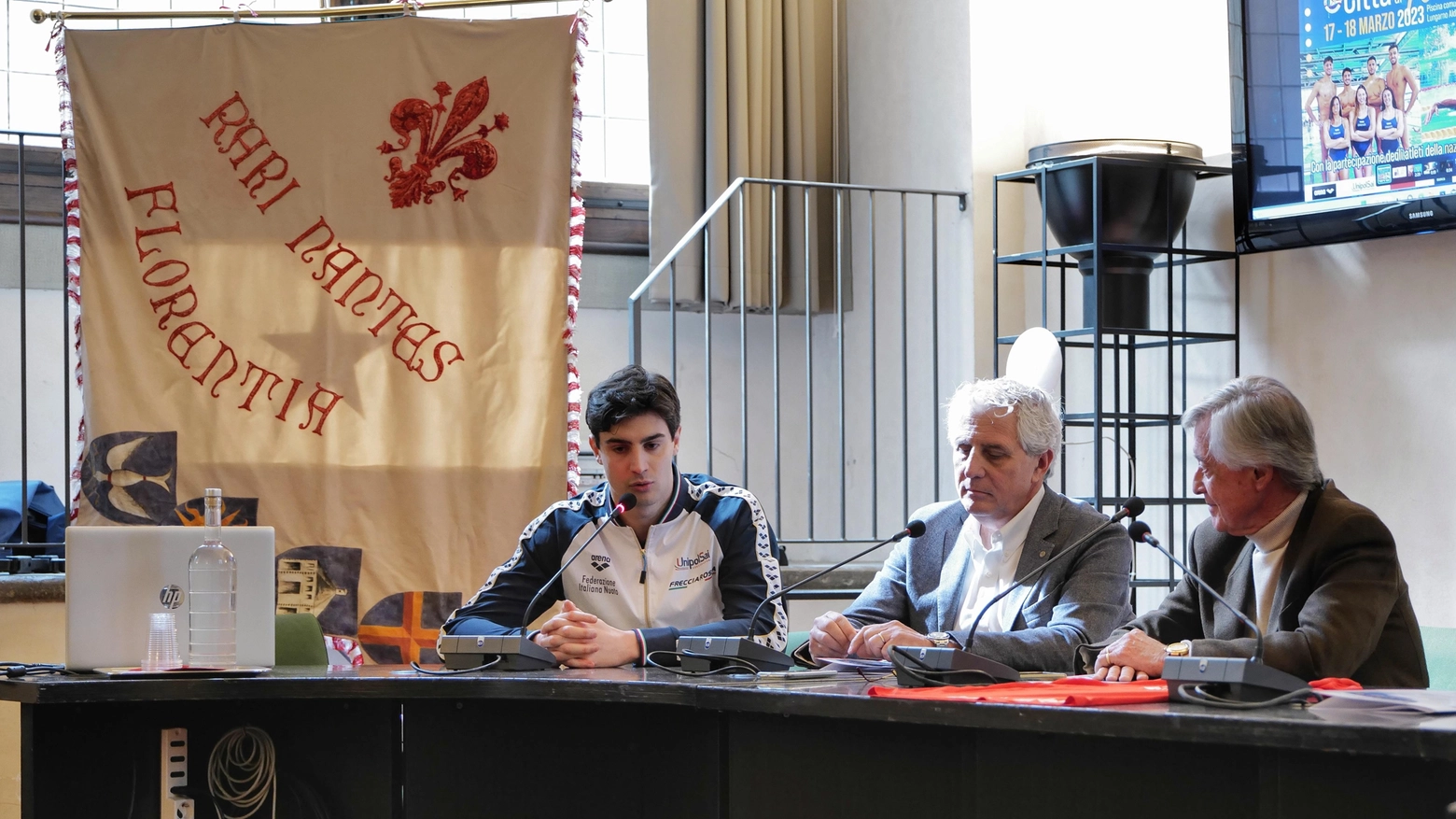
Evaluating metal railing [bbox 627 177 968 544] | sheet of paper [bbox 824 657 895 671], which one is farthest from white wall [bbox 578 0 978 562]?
sheet of paper [bbox 824 657 895 671]

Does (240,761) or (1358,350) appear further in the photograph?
(1358,350)

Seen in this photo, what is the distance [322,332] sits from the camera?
3.34 m

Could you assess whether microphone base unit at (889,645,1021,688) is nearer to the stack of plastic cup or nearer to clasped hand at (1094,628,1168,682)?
clasped hand at (1094,628,1168,682)

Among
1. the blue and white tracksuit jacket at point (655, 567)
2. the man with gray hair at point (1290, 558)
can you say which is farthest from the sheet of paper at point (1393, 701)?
the blue and white tracksuit jacket at point (655, 567)

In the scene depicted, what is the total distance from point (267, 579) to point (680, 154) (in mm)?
2873

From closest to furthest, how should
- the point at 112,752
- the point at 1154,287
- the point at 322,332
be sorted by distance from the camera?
the point at 112,752 < the point at 322,332 < the point at 1154,287

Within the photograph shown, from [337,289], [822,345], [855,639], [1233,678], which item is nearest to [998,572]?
[855,639]

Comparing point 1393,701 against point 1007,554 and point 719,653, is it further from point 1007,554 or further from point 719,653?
point 1007,554

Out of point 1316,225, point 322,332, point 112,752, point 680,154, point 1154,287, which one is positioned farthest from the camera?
point 680,154

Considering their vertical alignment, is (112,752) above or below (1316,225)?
below

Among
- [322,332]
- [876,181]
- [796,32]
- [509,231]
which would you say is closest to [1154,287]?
[876,181]

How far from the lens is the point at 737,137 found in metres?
4.80

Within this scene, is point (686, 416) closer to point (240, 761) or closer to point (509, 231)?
point (509, 231)

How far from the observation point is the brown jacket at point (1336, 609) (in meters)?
1.94
